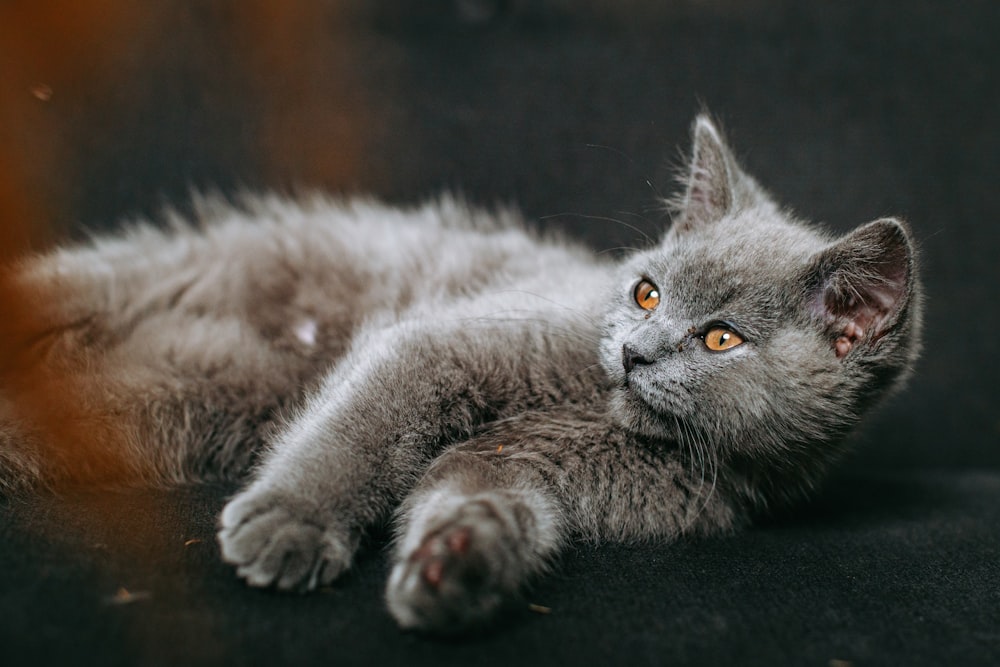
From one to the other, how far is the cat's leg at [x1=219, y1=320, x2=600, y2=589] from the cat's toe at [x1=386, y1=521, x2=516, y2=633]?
13 cm

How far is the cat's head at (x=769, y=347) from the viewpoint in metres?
1.09

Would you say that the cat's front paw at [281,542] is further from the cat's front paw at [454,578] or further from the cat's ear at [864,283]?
the cat's ear at [864,283]

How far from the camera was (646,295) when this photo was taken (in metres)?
1.25

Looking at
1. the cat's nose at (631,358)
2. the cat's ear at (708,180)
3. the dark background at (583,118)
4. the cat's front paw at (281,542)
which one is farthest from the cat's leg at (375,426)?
the dark background at (583,118)

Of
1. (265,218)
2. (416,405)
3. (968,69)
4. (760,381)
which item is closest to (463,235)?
(265,218)

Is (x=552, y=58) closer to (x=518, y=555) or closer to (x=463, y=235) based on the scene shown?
(x=463, y=235)

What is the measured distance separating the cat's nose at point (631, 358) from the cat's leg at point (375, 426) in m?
0.11

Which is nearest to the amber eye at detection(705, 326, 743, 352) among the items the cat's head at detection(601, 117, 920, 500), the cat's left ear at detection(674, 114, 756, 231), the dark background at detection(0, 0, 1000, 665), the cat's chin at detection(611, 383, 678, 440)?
the cat's head at detection(601, 117, 920, 500)

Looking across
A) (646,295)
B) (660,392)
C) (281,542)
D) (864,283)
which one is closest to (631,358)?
(660,392)

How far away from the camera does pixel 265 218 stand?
1781mm

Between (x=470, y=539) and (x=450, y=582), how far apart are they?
0.06 metres

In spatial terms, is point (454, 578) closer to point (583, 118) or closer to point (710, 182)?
point (710, 182)

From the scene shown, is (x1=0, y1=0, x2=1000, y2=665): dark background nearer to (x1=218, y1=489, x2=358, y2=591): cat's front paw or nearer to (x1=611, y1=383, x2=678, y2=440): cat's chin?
(x1=611, y1=383, x2=678, y2=440): cat's chin

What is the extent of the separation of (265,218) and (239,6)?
0.51m
